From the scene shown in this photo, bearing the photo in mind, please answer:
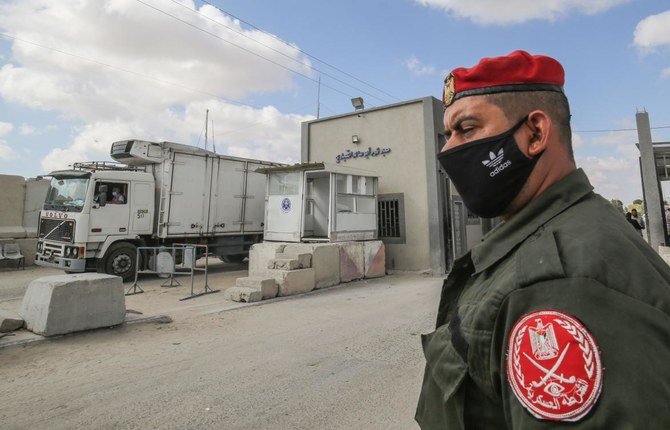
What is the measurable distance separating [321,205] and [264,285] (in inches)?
212

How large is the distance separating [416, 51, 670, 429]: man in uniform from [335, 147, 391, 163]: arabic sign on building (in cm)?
1329

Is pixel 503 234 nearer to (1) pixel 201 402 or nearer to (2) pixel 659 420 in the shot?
(2) pixel 659 420

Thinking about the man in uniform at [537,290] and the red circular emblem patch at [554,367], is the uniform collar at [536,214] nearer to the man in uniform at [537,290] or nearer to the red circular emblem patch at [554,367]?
the man in uniform at [537,290]

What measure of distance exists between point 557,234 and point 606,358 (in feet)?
1.08

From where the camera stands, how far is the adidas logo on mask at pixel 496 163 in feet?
4.07

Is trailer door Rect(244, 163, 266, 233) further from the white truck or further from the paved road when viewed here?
the paved road

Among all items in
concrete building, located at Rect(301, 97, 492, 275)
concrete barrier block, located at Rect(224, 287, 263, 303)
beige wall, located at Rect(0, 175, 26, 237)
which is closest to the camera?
concrete barrier block, located at Rect(224, 287, 263, 303)

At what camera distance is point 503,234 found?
1.16 metres

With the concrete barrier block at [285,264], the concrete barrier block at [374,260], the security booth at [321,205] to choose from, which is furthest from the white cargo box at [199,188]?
the concrete barrier block at [374,260]

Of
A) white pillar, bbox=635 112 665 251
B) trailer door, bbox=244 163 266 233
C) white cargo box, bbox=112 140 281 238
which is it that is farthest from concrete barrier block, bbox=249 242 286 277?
white pillar, bbox=635 112 665 251

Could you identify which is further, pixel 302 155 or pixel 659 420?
pixel 302 155

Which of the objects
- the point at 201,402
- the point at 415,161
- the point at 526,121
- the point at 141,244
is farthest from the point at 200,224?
the point at 526,121

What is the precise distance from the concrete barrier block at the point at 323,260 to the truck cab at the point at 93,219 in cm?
481

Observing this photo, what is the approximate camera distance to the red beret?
48.6 inches
